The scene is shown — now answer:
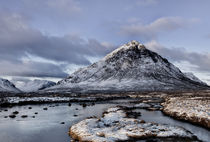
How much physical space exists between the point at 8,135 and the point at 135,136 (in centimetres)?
1872

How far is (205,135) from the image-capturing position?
88.0ft

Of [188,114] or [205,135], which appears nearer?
[205,135]

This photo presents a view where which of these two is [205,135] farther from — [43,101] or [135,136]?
[43,101]

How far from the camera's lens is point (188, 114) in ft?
122

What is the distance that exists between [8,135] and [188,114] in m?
31.9

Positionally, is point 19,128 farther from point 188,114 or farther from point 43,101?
point 43,101

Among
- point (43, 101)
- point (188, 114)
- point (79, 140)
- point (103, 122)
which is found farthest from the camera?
point (43, 101)

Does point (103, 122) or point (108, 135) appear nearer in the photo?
point (108, 135)

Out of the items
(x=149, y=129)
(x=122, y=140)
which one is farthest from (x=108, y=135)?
(x=149, y=129)

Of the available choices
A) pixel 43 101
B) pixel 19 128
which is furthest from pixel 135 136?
pixel 43 101

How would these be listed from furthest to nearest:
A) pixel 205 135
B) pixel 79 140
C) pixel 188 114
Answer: pixel 188 114 < pixel 205 135 < pixel 79 140

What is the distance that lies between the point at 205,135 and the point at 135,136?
1044 centimetres

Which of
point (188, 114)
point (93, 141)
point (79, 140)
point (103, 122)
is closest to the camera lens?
point (93, 141)

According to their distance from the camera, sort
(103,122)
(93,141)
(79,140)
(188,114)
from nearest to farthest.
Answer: (93,141) → (79,140) → (103,122) → (188,114)
